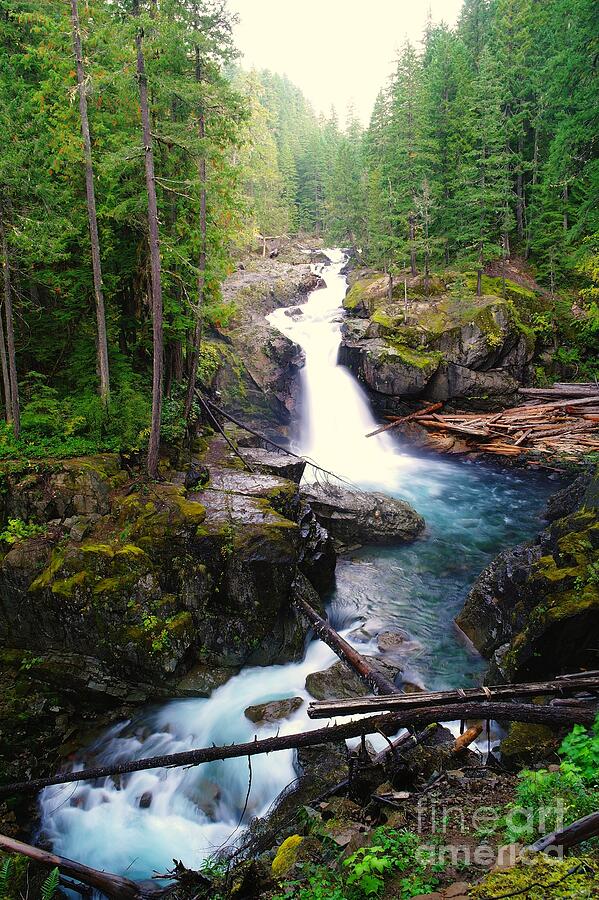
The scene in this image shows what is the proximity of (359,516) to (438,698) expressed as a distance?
9311 millimetres

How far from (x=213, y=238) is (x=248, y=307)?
631 inches

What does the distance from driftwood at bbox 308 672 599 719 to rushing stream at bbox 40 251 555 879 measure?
3.40m

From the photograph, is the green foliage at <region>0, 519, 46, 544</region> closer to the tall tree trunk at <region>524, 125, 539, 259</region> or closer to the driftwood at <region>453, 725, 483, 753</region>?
the driftwood at <region>453, 725, 483, 753</region>

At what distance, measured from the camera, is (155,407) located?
428 inches

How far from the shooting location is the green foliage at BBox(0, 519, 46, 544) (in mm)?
9531

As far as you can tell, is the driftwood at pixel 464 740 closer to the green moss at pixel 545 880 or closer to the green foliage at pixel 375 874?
the green foliage at pixel 375 874

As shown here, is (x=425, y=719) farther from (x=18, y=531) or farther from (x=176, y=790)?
(x=18, y=531)

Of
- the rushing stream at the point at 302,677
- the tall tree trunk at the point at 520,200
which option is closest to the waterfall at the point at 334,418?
the rushing stream at the point at 302,677

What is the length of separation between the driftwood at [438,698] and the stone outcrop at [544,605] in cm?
185

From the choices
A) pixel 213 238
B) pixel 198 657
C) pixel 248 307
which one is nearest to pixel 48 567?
pixel 198 657

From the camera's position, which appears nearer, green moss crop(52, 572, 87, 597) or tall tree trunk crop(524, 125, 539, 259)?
green moss crop(52, 572, 87, 597)

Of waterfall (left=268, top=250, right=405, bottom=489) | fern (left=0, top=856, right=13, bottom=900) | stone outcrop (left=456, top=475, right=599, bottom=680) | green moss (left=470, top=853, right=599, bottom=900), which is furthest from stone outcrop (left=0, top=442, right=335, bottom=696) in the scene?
waterfall (left=268, top=250, right=405, bottom=489)

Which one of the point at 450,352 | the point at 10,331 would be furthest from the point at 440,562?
the point at 10,331

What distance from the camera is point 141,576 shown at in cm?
928
